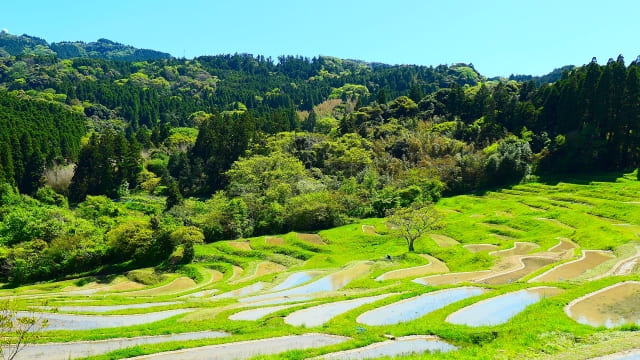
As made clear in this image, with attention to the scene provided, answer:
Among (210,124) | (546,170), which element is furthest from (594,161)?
(210,124)

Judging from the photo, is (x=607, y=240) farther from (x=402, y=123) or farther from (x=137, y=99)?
(x=137, y=99)

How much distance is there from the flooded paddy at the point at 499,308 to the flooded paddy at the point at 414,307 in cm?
155

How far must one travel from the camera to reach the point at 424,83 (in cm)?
19962

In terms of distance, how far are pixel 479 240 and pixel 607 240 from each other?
11.8 meters

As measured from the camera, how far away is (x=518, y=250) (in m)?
39.2

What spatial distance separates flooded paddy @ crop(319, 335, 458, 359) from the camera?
50.2 ft

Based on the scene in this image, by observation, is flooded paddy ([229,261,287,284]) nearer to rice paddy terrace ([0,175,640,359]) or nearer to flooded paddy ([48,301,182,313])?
rice paddy terrace ([0,175,640,359])

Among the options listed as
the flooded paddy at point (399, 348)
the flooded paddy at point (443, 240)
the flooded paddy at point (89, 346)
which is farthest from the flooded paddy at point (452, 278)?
the flooded paddy at point (89, 346)

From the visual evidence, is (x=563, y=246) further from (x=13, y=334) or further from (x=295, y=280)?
(x=13, y=334)

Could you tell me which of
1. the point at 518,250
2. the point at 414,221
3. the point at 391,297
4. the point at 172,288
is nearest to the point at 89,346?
the point at 391,297

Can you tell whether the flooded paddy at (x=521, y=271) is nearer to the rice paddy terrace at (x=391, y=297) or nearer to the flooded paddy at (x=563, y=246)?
the rice paddy terrace at (x=391, y=297)

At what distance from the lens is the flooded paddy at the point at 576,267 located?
27500mm

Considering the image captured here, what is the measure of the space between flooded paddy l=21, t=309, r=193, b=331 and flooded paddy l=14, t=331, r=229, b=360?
555 cm

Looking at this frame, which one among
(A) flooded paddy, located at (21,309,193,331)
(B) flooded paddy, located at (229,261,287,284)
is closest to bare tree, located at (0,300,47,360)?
(A) flooded paddy, located at (21,309,193,331)
